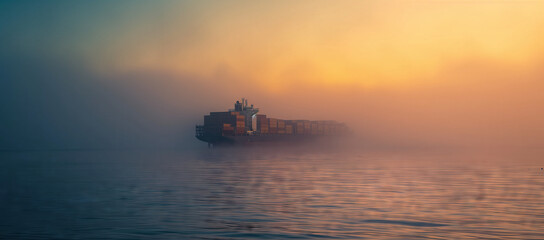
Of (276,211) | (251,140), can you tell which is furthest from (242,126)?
(276,211)

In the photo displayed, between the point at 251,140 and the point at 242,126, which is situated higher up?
the point at 242,126

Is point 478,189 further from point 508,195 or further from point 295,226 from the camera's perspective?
point 295,226

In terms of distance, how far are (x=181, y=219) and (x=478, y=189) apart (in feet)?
58.0

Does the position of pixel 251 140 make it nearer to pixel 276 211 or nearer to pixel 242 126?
pixel 242 126

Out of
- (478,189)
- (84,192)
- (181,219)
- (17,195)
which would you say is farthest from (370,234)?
(17,195)

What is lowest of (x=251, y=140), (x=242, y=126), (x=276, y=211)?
(x=251, y=140)

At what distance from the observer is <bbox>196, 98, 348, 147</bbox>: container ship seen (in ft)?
464

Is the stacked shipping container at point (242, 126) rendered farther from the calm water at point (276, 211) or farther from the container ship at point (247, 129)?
the calm water at point (276, 211)

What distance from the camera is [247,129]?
152375 millimetres

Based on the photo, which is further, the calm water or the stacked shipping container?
the stacked shipping container

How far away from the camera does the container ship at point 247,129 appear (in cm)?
14150

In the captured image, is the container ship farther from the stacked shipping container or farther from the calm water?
the calm water

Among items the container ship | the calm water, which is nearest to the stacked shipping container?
the container ship

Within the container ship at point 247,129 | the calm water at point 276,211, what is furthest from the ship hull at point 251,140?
the calm water at point 276,211
